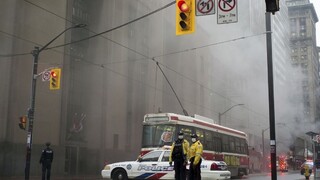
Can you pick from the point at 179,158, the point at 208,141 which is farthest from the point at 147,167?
the point at 208,141

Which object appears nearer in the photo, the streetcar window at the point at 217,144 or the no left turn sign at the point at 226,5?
the no left turn sign at the point at 226,5

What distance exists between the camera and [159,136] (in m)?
12.5

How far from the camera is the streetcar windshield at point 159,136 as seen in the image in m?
12.4

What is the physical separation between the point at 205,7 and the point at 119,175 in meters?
5.00

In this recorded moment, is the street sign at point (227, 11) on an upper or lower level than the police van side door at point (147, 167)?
upper

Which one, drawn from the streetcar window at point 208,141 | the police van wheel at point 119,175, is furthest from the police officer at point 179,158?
the streetcar window at point 208,141

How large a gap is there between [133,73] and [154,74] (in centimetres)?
255

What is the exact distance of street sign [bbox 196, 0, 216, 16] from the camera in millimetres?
8279

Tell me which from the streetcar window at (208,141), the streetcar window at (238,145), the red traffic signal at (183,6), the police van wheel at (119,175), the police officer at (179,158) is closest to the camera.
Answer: the red traffic signal at (183,6)

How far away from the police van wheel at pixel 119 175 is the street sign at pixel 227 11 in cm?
482

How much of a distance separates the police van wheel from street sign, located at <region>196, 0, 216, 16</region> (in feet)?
15.4

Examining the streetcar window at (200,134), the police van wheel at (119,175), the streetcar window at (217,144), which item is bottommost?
the police van wheel at (119,175)

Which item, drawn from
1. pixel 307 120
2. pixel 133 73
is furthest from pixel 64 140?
pixel 307 120

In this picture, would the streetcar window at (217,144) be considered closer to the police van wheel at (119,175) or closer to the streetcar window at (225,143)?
the streetcar window at (225,143)
